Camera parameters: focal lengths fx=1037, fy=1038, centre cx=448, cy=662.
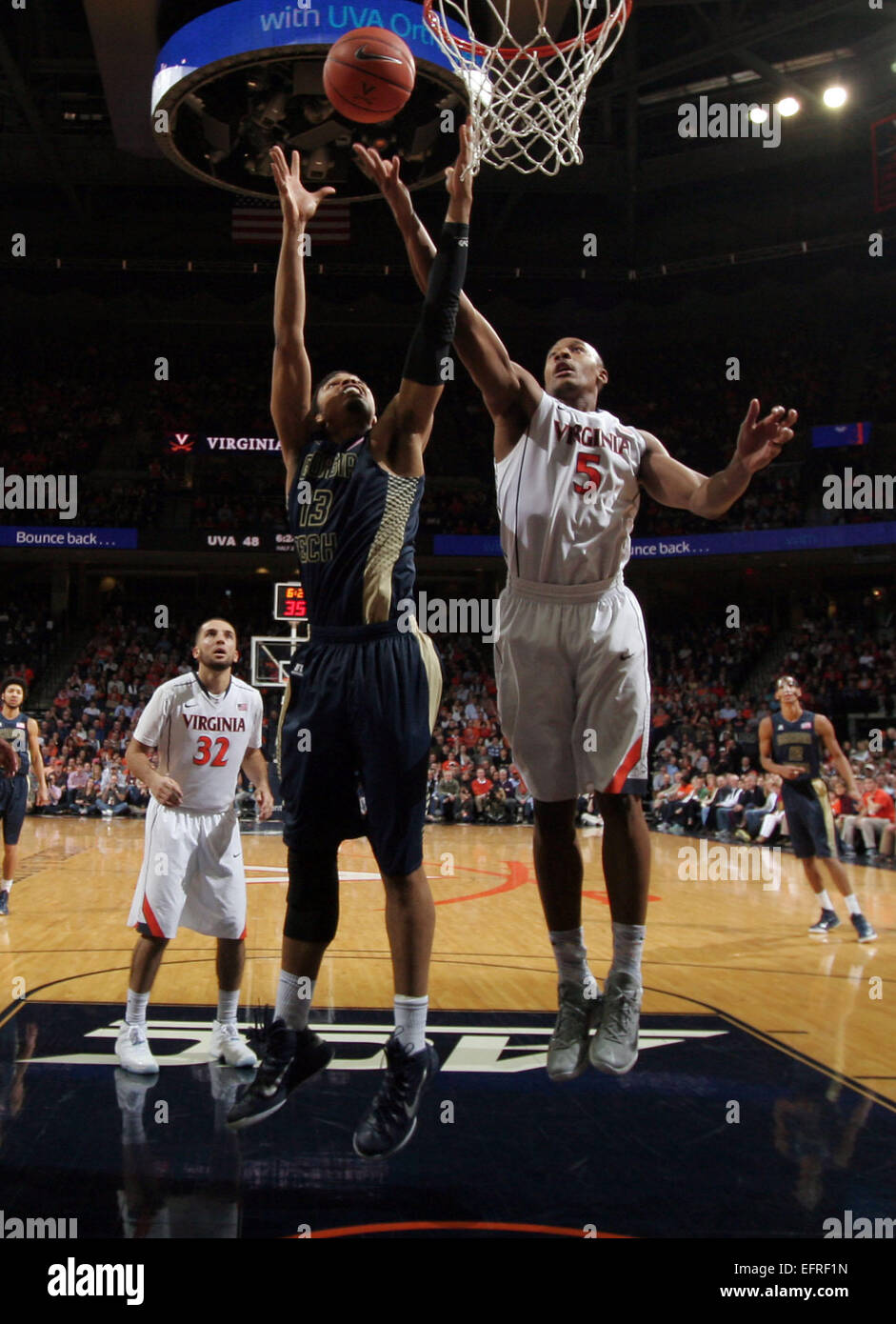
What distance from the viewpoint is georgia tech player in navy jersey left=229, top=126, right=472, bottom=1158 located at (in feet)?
9.82

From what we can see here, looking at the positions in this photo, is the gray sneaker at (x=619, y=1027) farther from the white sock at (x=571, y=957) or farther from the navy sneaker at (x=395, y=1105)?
the navy sneaker at (x=395, y=1105)

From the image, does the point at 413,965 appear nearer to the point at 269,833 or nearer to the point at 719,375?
the point at 269,833

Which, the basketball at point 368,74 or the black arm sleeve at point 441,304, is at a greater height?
the basketball at point 368,74

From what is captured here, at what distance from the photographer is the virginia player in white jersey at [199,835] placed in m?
4.94

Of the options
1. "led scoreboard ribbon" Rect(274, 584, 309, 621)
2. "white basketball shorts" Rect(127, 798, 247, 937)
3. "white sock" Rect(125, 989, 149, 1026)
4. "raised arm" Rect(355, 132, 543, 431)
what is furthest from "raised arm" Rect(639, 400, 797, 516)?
"led scoreboard ribbon" Rect(274, 584, 309, 621)

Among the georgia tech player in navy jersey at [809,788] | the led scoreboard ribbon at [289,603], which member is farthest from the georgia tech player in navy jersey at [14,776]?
the georgia tech player in navy jersey at [809,788]

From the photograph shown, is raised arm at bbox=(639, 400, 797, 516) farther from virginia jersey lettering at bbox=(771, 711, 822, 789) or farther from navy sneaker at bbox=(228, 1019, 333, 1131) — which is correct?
virginia jersey lettering at bbox=(771, 711, 822, 789)

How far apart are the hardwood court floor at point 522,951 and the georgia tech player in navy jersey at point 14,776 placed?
478mm

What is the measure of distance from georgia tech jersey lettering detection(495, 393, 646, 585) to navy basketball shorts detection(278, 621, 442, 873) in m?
0.67

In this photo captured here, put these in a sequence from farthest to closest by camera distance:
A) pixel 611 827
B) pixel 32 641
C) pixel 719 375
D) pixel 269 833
A: pixel 719 375
pixel 32 641
pixel 269 833
pixel 611 827

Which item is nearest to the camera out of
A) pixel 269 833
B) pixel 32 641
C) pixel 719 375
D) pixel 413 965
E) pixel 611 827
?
pixel 413 965
